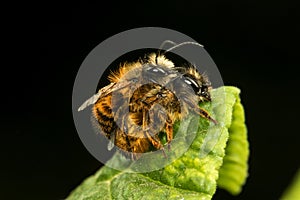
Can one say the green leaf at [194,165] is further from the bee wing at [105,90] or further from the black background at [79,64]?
the black background at [79,64]

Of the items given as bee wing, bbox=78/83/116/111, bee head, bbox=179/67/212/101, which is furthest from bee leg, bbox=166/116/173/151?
bee wing, bbox=78/83/116/111

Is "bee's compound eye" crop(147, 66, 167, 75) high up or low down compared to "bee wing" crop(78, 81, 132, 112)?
up

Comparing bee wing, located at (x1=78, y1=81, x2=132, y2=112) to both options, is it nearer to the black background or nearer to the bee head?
the bee head

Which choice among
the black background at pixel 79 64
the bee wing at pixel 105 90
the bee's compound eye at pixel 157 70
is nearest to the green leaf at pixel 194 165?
the bee's compound eye at pixel 157 70

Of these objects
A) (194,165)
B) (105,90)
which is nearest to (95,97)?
(105,90)

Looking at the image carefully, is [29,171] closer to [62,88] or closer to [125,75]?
[62,88]

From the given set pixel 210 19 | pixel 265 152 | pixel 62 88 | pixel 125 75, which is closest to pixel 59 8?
pixel 62 88

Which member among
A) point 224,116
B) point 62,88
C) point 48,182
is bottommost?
point 48,182
